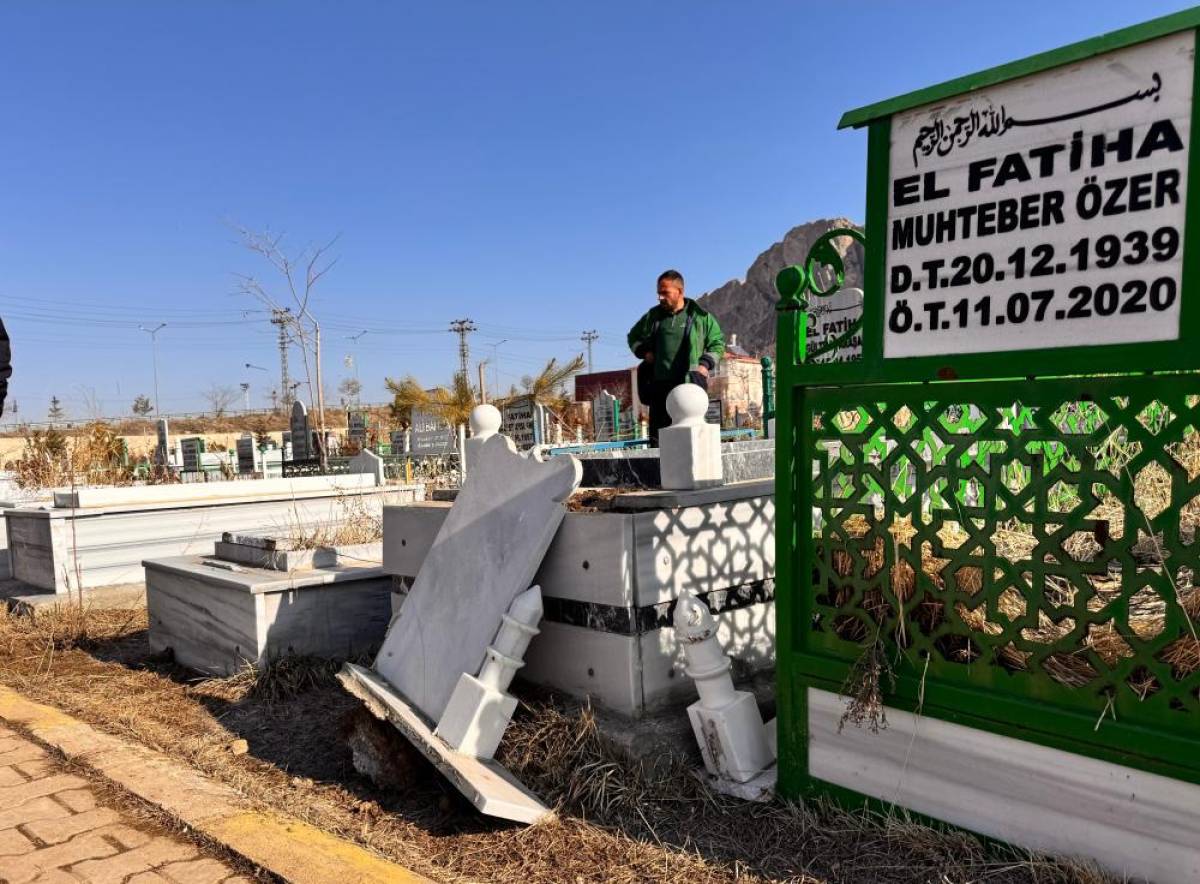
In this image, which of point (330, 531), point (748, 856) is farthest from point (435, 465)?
point (748, 856)

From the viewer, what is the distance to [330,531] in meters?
6.47

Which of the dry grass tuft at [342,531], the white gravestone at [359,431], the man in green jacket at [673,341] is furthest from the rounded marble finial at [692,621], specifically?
the white gravestone at [359,431]

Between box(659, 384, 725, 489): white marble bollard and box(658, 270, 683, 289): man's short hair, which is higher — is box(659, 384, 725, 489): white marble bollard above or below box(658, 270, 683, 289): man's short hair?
below

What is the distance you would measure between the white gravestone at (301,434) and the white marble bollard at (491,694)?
1820 centimetres

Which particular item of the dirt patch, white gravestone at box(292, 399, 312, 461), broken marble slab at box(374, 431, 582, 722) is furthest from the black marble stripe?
white gravestone at box(292, 399, 312, 461)

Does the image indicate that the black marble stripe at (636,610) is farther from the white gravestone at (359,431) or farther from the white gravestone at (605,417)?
the white gravestone at (359,431)

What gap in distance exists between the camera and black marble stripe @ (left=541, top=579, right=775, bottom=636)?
131 inches

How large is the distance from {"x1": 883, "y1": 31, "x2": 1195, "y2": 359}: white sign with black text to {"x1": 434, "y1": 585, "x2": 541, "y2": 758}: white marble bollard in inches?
63.3

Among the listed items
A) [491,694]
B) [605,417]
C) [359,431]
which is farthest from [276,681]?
[359,431]

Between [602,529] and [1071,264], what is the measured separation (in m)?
1.79

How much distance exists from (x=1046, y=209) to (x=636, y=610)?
1900 millimetres

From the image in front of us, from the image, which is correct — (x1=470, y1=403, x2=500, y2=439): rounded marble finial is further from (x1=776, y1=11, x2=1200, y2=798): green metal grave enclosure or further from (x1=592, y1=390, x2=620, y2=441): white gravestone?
(x1=592, y1=390, x2=620, y2=441): white gravestone

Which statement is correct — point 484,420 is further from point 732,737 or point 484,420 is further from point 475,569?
point 732,737

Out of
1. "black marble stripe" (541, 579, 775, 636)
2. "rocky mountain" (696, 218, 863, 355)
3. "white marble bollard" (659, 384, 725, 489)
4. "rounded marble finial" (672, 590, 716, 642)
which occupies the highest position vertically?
"rocky mountain" (696, 218, 863, 355)
